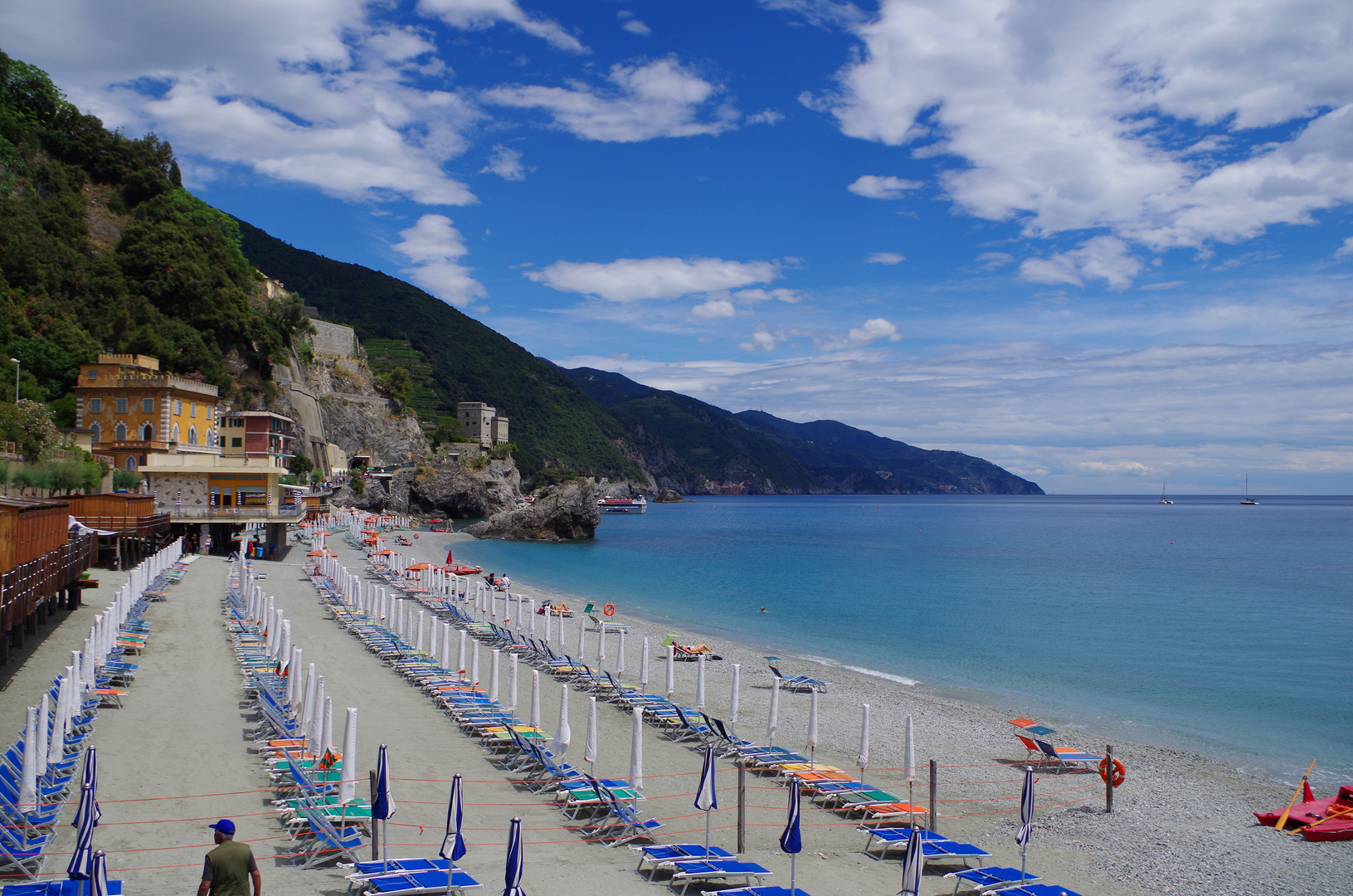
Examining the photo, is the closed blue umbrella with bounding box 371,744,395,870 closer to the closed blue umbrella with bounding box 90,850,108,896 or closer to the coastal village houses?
the closed blue umbrella with bounding box 90,850,108,896

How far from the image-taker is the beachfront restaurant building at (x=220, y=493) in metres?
38.3

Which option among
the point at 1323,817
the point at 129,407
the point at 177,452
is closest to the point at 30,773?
the point at 1323,817

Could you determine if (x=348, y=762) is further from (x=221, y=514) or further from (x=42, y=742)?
(x=221, y=514)

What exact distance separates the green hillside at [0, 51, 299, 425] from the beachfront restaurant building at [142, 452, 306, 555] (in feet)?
24.2

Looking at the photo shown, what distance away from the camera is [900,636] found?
2908 cm

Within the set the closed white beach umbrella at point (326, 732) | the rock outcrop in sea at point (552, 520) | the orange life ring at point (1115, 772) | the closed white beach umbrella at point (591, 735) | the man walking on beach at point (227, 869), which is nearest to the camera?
the man walking on beach at point (227, 869)

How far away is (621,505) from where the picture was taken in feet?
501

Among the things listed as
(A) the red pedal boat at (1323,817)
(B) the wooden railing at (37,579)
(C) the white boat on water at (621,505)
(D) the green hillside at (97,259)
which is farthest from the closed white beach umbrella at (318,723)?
(C) the white boat on water at (621,505)

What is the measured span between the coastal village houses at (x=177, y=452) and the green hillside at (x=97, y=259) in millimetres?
2081

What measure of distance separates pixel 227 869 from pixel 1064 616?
1396 inches

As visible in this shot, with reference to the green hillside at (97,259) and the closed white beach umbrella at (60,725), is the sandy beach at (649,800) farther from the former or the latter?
the green hillside at (97,259)

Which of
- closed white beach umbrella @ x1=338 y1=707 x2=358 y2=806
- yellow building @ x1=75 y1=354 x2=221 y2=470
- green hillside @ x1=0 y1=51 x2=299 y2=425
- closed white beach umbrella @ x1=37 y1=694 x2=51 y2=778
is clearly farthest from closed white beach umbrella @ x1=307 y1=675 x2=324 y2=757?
green hillside @ x1=0 y1=51 x2=299 y2=425

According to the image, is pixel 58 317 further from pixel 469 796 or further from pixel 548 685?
pixel 469 796

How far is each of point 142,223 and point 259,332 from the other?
418 inches
